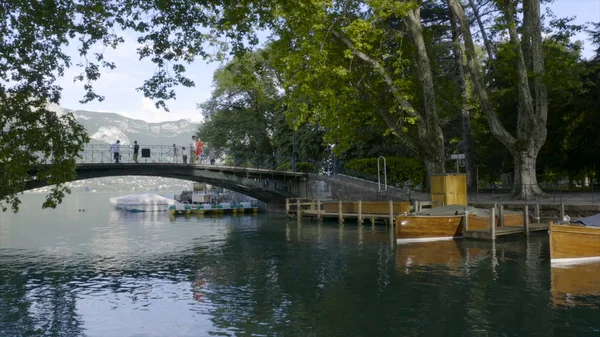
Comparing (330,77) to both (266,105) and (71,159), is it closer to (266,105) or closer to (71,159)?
(71,159)

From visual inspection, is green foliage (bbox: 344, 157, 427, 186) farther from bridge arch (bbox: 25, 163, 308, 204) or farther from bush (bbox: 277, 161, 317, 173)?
bridge arch (bbox: 25, 163, 308, 204)

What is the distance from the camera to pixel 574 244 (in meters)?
17.4

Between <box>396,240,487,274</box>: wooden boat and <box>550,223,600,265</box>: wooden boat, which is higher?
<box>550,223,600,265</box>: wooden boat

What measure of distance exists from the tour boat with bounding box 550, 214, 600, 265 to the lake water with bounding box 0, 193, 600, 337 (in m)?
0.69

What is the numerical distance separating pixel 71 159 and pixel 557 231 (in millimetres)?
14821

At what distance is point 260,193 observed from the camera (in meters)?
48.5

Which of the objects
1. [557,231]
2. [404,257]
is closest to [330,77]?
[404,257]

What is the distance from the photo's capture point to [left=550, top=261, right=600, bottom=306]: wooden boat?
12.7 m

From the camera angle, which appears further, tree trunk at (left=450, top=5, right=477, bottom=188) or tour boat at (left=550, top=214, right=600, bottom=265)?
tree trunk at (left=450, top=5, right=477, bottom=188)

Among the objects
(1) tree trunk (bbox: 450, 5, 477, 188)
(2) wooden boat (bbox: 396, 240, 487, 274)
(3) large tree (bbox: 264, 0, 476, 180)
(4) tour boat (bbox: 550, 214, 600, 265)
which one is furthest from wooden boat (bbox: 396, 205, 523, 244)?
(1) tree trunk (bbox: 450, 5, 477, 188)

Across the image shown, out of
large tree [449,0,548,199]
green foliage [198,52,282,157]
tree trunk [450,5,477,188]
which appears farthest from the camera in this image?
green foliage [198,52,282,157]

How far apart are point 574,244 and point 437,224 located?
695 cm

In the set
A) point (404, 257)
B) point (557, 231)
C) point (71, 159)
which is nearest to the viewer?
point (71, 159)

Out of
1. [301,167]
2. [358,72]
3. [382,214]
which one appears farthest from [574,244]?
[301,167]
